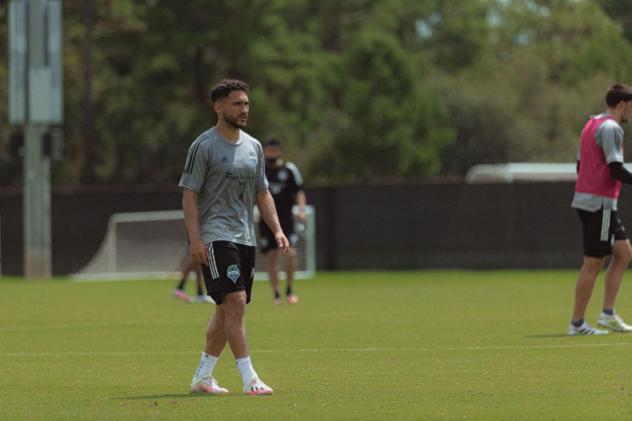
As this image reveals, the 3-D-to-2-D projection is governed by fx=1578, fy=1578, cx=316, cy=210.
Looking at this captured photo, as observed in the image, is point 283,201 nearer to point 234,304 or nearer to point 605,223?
point 605,223

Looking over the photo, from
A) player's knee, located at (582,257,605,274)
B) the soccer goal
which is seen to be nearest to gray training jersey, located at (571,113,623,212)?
player's knee, located at (582,257,605,274)

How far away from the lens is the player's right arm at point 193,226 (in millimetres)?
10078

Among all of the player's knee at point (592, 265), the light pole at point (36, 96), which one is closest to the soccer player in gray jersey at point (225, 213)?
the player's knee at point (592, 265)

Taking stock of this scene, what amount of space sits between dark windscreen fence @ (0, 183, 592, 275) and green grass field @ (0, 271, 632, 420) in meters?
9.22

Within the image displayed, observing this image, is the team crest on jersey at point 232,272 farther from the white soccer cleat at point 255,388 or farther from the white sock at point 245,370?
the white soccer cleat at point 255,388

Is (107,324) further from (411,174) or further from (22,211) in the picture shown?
(411,174)

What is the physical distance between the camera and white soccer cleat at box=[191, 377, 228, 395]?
1026 cm

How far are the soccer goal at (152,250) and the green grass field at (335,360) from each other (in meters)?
9.34

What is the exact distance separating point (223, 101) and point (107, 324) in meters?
7.66

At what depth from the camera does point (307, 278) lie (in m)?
30.5

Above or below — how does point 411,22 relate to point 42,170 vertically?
above

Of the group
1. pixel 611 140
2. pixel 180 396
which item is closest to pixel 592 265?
pixel 611 140

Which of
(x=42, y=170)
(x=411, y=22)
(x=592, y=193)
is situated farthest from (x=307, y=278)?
(x=411, y=22)

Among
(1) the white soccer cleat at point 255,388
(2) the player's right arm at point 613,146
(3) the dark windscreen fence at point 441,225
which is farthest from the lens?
(3) the dark windscreen fence at point 441,225
